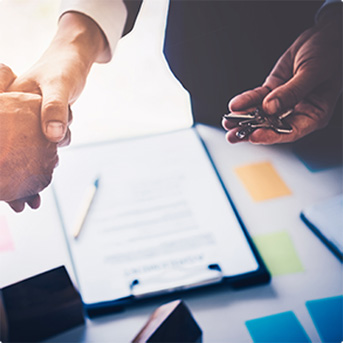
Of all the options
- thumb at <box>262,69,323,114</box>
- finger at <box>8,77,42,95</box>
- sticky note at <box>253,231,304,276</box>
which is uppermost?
finger at <box>8,77,42,95</box>

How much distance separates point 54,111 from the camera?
0.31 metres

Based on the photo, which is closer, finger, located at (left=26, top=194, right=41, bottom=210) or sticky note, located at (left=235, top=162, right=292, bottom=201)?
finger, located at (left=26, top=194, right=41, bottom=210)

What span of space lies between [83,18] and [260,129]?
7.8 inches

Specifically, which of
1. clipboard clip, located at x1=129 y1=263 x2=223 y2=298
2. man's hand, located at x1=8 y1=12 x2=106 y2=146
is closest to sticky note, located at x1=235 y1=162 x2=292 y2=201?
clipboard clip, located at x1=129 y1=263 x2=223 y2=298

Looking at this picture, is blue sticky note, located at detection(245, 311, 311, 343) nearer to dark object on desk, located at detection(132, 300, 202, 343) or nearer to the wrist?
dark object on desk, located at detection(132, 300, 202, 343)

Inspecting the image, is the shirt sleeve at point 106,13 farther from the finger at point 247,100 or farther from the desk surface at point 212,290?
the finger at point 247,100

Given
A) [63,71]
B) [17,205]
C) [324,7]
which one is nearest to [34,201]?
[17,205]

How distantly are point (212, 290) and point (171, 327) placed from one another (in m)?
0.07

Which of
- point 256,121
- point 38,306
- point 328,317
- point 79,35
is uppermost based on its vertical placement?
point 79,35

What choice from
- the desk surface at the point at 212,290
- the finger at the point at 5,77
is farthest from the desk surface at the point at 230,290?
the finger at the point at 5,77

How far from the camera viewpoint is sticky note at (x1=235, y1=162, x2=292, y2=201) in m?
0.49

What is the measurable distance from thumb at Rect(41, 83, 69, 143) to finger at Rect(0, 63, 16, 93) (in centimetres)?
3

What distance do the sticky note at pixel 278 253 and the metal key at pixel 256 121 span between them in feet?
0.42

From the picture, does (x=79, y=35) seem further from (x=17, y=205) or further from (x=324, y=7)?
(x=324, y=7)
